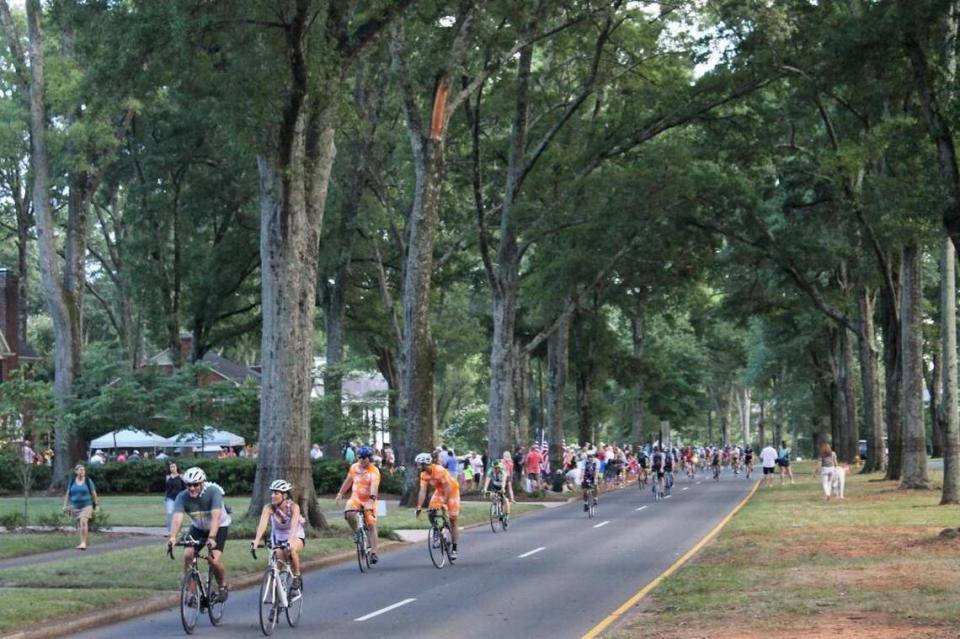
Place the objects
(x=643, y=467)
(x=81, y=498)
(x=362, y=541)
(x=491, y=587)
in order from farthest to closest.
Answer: (x=643, y=467), (x=81, y=498), (x=362, y=541), (x=491, y=587)

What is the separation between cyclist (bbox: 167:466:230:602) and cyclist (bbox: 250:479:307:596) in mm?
436

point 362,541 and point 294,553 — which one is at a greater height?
point 294,553

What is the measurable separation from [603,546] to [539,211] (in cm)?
2152

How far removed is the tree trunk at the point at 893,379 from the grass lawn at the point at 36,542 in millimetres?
25629

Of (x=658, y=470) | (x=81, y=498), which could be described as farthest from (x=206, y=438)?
(x=81, y=498)

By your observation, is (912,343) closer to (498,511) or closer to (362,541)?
(498,511)

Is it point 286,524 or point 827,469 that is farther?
point 827,469

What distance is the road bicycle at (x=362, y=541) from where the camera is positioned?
2195 cm

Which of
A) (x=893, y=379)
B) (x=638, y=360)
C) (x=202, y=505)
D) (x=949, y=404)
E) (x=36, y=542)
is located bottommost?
(x=36, y=542)

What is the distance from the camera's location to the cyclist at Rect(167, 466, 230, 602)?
48.8ft

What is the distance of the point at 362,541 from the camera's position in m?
22.0

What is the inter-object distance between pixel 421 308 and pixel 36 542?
1314 centimetres

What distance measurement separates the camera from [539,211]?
1812 inches

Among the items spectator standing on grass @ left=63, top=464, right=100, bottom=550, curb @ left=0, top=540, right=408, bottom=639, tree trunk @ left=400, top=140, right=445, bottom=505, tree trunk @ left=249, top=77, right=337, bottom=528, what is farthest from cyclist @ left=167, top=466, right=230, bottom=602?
tree trunk @ left=400, top=140, right=445, bottom=505
